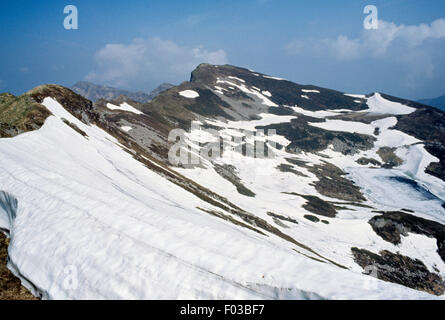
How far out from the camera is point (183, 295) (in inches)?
330

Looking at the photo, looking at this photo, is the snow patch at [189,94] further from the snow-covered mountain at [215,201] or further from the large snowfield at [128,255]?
the large snowfield at [128,255]

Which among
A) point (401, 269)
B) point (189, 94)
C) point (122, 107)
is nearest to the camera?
point (401, 269)

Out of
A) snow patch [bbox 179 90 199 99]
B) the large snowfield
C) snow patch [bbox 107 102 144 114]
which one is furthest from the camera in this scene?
snow patch [bbox 179 90 199 99]

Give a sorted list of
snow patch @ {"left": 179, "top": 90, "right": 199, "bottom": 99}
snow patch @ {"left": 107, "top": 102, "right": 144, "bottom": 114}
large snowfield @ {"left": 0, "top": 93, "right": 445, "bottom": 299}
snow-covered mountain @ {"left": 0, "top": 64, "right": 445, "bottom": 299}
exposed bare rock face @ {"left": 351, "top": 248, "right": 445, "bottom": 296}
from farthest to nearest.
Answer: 1. snow patch @ {"left": 179, "top": 90, "right": 199, "bottom": 99}
2. snow patch @ {"left": 107, "top": 102, "right": 144, "bottom": 114}
3. exposed bare rock face @ {"left": 351, "top": 248, "right": 445, "bottom": 296}
4. snow-covered mountain @ {"left": 0, "top": 64, "right": 445, "bottom": 299}
5. large snowfield @ {"left": 0, "top": 93, "right": 445, "bottom": 299}

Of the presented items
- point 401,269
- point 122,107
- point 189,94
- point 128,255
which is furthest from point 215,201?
point 189,94

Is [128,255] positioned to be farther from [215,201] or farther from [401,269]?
[401,269]

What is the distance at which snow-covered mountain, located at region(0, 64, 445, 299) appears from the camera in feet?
29.2

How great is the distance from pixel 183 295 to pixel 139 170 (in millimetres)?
25747

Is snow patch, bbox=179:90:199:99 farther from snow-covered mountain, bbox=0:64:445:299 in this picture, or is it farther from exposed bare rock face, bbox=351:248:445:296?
exposed bare rock face, bbox=351:248:445:296

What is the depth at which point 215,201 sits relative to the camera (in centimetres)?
4219

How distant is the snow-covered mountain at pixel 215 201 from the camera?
8906 mm

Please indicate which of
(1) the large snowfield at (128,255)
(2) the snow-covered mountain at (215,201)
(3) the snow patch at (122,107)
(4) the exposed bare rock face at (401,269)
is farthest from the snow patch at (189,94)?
(1) the large snowfield at (128,255)

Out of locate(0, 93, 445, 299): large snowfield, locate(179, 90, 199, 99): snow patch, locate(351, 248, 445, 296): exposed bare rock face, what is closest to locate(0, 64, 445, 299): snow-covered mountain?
locate(0, 93, 445, 299): large snowfield
